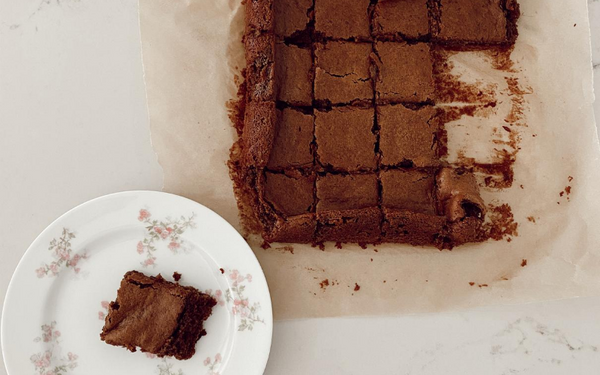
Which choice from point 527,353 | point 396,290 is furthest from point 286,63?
point 527,353

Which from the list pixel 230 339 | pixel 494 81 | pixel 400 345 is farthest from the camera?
pixel 494 81


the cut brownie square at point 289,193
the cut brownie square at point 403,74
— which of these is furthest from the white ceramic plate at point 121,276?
the cut brownie square at point 403,74

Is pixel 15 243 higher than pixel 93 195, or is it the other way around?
pixel 93 195

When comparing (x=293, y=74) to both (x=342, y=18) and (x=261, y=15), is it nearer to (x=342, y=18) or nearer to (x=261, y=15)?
(x=261, y=15)

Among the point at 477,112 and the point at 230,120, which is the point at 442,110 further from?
the point at 230,120

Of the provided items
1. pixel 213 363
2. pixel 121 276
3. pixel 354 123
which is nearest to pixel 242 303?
pixel 213 363
